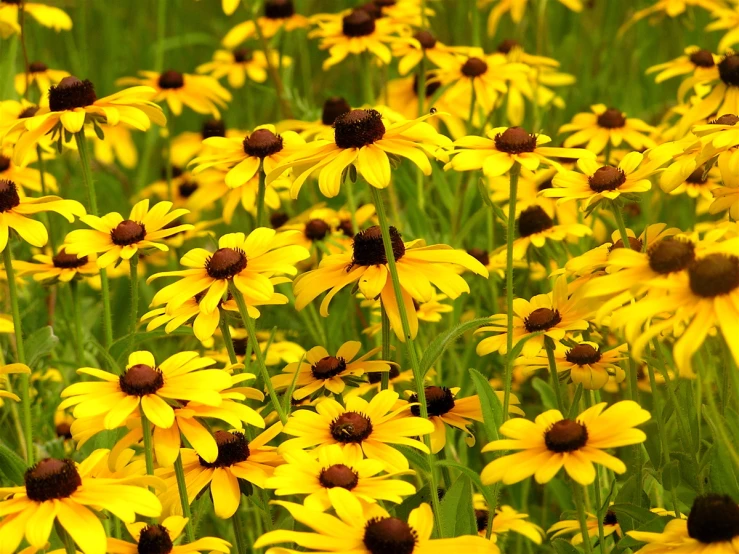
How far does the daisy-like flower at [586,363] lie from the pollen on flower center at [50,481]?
61 cm

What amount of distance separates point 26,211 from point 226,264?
0.39 metres

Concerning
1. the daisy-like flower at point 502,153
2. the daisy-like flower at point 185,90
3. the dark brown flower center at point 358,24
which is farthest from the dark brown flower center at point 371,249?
the daisy-like flower at point 185,90

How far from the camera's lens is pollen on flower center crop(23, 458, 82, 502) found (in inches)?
44.9

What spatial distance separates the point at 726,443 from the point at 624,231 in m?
0.37

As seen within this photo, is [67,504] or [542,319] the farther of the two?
[542,319]

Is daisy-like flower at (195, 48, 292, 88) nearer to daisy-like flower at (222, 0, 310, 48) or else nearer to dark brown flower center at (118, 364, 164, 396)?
daisy-like flower at (222, 0, 310, 48)

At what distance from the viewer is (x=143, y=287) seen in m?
2.72

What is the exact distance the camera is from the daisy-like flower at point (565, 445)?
1123 millimetres

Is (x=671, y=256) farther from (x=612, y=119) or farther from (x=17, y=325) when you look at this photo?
(x=612, y=119)

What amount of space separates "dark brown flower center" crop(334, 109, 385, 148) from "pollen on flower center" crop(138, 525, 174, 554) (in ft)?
1.68

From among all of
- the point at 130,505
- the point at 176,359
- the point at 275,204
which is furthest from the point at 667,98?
the point at 130,505

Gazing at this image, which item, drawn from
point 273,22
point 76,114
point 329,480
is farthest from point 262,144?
point 273,22

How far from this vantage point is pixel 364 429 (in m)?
1.29

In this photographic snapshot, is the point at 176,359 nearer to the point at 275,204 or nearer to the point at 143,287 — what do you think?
the point at 275,204
